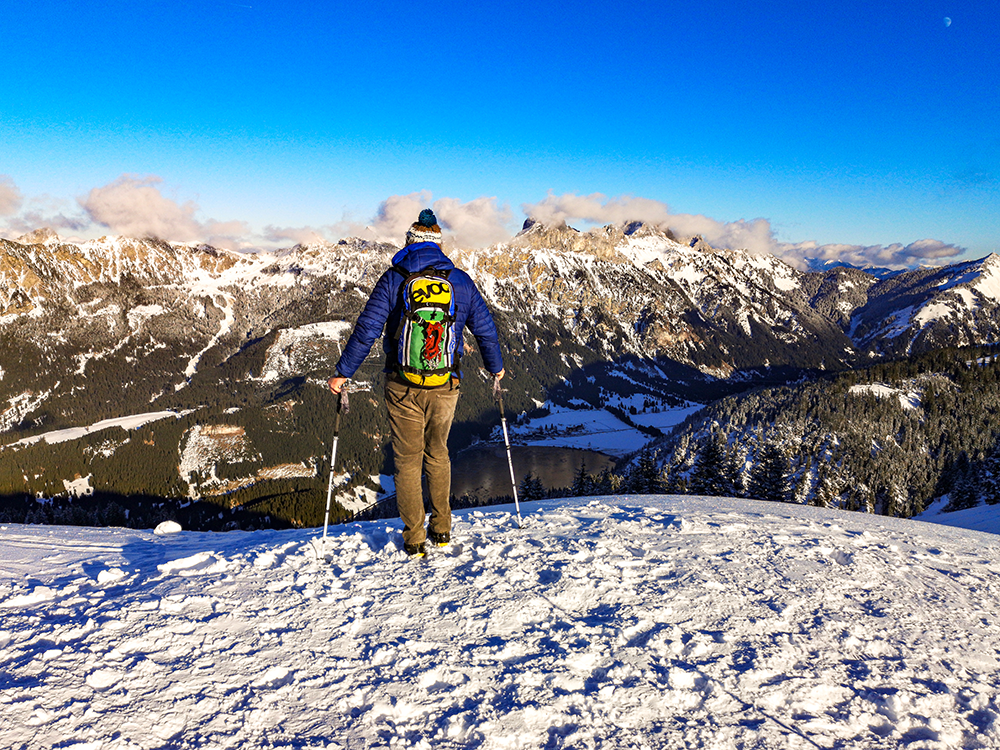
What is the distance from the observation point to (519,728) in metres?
3.67

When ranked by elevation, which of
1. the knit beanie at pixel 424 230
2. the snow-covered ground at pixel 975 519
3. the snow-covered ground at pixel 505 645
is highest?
the knit beanie at pixel 424 230

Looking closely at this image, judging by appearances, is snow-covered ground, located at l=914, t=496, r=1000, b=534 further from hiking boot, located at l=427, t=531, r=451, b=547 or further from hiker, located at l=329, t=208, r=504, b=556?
hiker, located at l=329, t=208, r=504, b=556

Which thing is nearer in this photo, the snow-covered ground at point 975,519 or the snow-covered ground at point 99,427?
the snow-covered ground at point 975,519

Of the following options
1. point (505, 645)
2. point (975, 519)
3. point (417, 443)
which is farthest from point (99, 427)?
point (975, 519)

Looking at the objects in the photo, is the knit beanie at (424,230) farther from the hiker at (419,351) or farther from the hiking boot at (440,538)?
the hiking boot at (440,538)

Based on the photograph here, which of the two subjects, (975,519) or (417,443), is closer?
(417,443)

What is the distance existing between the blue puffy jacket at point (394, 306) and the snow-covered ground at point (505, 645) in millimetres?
2860

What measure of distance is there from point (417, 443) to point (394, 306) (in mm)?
1923

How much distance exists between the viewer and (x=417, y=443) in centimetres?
700

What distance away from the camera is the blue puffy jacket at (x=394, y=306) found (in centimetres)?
669

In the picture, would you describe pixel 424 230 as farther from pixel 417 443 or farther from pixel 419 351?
pixel 417 443

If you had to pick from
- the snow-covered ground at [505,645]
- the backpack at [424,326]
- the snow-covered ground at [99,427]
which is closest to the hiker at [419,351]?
the backpack at [424,326]

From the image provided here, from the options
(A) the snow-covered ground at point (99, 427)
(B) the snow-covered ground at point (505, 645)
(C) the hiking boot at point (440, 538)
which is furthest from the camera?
(A) the snow-covered ground at point (99, 427)

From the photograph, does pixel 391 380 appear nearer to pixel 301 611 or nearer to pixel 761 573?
pixel 301 611
